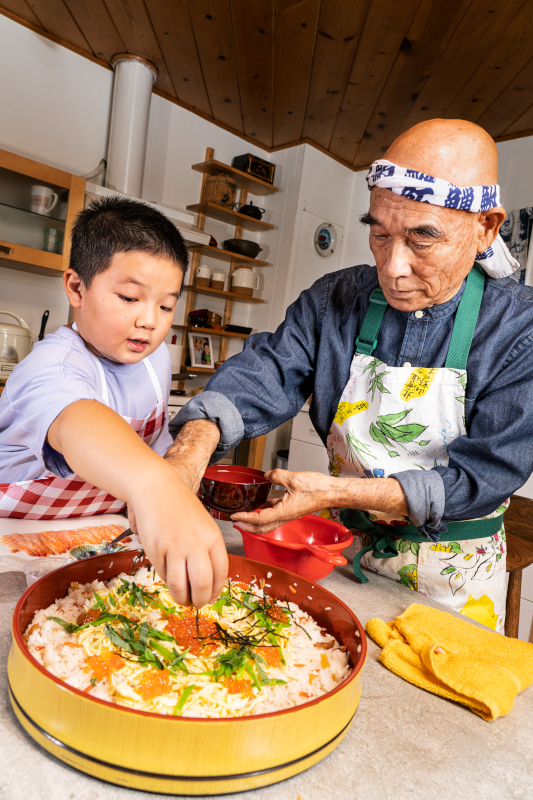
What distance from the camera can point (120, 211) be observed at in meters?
1.10

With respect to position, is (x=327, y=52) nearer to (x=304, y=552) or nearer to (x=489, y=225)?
(x=489, y=225)

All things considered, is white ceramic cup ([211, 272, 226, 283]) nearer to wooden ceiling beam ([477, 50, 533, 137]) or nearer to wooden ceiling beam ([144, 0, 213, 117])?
wooden ceiling beam ([144, 0, 213, 117])

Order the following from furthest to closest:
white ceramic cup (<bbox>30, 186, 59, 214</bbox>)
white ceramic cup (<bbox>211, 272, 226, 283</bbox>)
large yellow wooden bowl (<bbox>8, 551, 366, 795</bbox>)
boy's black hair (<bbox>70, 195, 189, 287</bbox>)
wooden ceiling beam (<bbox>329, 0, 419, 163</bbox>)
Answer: white ceramic cup (<bbox>211, 272, 226, 283</bbox>), white ceramic cup (<bbox>30, 186, 59, 214</bbox>), wooden ceiling beam (<bbox>329, 0, 419, 163</bbox>), boy's black hair (<bbox>70, 195, 189, 287</bbox>), large yellow wooden bowl (<bbox>8, 551, 366, 795</bbox>)

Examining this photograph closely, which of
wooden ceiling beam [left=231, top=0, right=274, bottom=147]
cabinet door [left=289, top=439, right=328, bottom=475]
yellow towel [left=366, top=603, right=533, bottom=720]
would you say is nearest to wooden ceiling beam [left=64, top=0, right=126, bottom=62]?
wooden ceiling beam [left=231, top=0, right=274, bottom=147]

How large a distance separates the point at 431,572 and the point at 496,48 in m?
2.64

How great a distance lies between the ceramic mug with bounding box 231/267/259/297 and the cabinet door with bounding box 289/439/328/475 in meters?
1.26

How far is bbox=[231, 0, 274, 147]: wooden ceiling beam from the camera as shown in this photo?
252cm

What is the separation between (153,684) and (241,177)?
4013mm

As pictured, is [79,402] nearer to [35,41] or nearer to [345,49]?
[345,49]

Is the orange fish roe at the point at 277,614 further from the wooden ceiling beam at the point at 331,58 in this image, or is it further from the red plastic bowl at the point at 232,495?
the wooden ceiling beam at the point at 331,58

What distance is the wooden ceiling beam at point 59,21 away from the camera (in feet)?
8.71

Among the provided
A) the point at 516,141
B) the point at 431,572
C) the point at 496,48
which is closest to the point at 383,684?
the point at 431,572

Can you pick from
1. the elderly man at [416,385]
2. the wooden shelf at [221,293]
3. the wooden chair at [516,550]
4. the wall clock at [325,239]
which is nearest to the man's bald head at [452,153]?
the elderly man at [416,385]

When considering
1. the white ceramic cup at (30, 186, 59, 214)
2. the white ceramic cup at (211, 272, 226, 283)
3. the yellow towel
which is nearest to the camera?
the yellow towel
